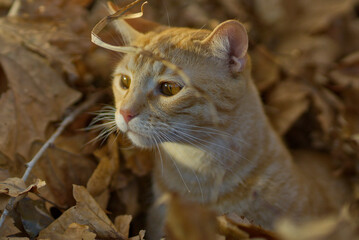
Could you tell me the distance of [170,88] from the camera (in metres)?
2.00

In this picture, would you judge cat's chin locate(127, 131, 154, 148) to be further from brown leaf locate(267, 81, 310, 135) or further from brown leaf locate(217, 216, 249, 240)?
brown leaf locate(267, 81, 310, 135)

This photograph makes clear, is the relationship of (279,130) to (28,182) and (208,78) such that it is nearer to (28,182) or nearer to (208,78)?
(208,78)

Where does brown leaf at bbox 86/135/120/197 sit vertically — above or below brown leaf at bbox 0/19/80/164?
below

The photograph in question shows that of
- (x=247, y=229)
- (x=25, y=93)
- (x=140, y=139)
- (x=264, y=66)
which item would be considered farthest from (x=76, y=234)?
(x=264, y=66)

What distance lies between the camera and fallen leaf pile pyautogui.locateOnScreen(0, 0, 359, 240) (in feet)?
6.21

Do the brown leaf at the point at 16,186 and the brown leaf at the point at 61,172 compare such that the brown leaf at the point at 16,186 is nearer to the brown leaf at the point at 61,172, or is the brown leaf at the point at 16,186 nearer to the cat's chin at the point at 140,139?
the brown leaf at the point at 61,172

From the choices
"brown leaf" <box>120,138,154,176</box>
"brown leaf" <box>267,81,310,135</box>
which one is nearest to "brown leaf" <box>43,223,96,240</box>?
"brown leaf" <box>120,138,154,176</box>

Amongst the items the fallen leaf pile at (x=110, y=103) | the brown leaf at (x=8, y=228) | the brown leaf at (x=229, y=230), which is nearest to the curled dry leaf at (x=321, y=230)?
the fallen leaf pile at (x=110, y=103)

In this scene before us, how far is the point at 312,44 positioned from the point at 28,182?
3289 millimetres

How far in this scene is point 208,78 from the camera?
2029 millimetres

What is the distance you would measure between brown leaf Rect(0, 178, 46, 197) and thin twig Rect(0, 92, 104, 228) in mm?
59

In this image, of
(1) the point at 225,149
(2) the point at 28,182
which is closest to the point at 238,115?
(1) the point at 225,149

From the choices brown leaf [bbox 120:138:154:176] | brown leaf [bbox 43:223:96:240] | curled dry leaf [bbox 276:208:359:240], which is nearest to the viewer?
curled dry leaf [bbox 276:208:359:240]

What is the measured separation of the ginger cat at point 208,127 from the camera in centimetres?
196
